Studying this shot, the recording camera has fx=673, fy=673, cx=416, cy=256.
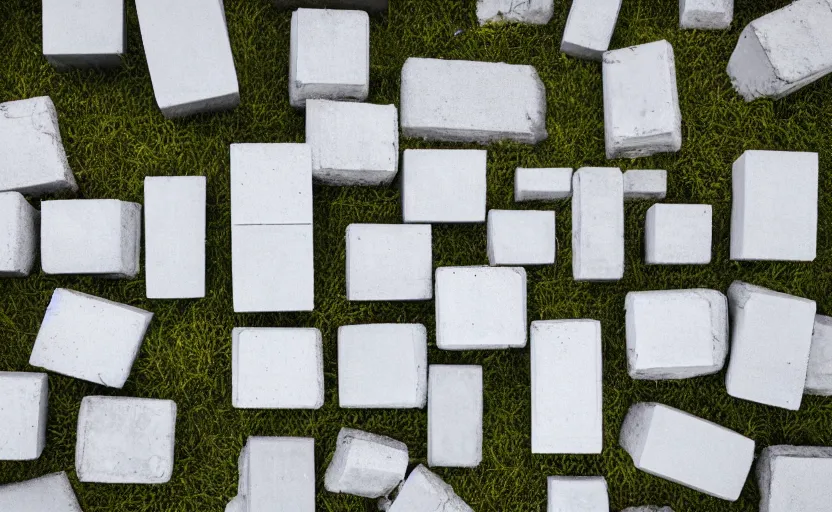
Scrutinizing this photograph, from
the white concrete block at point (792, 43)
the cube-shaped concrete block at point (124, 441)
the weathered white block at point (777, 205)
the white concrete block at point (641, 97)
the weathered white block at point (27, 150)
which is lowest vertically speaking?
the cube-shaped concrete block at point (124, 441)

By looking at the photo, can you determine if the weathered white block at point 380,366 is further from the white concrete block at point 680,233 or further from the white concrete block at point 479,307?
the white concrete block at point 680,233

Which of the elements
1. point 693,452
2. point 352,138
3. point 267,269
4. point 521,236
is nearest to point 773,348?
point 693,452

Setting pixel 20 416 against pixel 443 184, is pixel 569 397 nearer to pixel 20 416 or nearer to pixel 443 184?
pixel 443 184

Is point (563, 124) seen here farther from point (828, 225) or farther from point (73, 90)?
point (73, 90)

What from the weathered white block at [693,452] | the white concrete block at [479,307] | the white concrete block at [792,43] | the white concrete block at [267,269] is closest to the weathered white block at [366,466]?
the white concrete block at [479,307]

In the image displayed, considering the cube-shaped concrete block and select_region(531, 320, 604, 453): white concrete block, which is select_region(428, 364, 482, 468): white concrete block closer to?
select_region(531, 320, 604, 453): white concrete block

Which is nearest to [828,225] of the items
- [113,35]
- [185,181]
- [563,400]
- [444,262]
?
[563,400]
